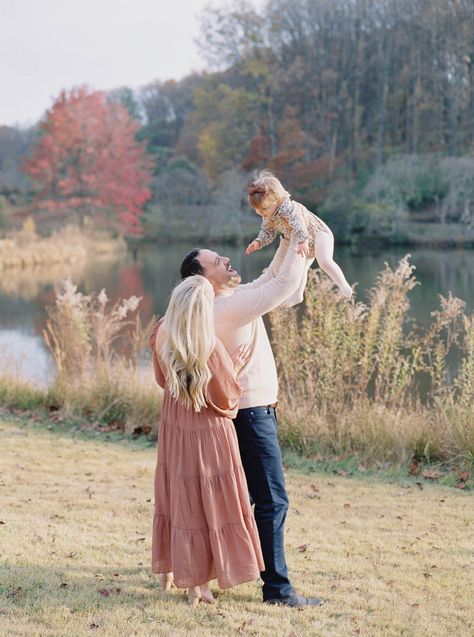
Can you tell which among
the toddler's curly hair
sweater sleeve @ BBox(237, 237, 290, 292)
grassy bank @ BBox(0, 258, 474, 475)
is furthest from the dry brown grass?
the toddler's curly hair

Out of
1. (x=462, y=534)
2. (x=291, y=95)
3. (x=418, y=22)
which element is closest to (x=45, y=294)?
(x=462, y=534)

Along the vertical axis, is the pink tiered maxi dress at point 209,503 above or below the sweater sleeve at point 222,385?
below

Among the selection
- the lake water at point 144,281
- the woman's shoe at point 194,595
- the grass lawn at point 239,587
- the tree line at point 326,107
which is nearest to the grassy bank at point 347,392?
the grass lawn at point 239,587

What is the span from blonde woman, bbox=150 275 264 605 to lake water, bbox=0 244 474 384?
6431mm

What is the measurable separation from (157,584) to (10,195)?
1542 inches

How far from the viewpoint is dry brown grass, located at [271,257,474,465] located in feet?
20.6

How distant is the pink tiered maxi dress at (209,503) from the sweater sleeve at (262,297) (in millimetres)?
158

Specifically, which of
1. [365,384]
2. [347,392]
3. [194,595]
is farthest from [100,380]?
[194,595]

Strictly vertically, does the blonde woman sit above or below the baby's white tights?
below

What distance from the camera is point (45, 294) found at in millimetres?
19609

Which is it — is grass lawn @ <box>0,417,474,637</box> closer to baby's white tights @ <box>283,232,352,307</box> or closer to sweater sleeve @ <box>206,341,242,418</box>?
sweater sleeve @ <box>206,341,242,418</box>

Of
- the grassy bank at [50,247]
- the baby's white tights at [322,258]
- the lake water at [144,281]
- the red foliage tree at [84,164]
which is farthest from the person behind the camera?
the red foliage tree at [84,164]

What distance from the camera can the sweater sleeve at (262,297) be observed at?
294cm

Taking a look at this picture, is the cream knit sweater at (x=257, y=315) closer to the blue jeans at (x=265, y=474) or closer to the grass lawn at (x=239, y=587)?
the blue jeans at (x=265, y=474)
